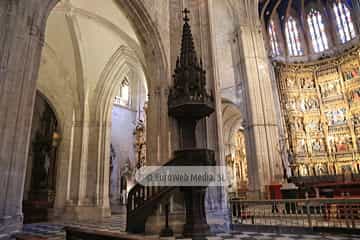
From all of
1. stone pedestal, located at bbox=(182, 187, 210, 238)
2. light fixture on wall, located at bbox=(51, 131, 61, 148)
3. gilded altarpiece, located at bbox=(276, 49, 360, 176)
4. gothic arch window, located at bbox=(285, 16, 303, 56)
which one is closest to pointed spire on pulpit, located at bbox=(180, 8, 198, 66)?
stone pedestal, located at bbox=(182, 187, 210, 238)

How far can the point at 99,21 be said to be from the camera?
36.4ft

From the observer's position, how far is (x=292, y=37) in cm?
2538

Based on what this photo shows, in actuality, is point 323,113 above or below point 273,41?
below

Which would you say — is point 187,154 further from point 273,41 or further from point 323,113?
point 273,41

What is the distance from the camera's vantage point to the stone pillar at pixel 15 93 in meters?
4.06

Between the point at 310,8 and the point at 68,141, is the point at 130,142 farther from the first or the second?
the point at 310,8

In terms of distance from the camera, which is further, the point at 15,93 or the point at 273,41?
the point at 273,41


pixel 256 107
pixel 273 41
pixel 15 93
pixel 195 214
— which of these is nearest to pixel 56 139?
pixel 15 93

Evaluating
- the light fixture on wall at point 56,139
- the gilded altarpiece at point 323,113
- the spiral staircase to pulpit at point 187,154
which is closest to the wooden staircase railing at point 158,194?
the spiral staircase to pulpit at point 187,154

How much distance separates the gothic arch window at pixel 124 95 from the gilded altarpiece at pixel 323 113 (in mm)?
13534

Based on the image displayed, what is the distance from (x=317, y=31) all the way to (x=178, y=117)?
2418 cm

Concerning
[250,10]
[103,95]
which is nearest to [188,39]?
[103,95]

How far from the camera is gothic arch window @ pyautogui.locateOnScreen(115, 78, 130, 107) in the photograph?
18.9 metres

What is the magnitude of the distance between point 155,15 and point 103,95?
6.14 metres
